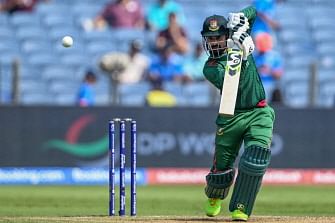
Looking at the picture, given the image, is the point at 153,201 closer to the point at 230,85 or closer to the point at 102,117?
the point at 102,117

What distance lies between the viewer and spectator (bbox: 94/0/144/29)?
21.4 metres

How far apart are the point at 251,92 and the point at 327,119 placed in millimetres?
9707

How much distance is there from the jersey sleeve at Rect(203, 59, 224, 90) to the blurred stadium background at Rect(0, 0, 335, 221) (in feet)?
28.1

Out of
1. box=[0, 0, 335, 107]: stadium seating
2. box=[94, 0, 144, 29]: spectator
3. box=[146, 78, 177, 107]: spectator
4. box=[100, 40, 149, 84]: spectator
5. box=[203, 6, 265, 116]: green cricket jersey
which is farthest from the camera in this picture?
box=[94, 0, 144, 29]: spectator

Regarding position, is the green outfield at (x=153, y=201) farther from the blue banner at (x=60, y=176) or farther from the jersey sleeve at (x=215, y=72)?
the jersey sleeve at (x=215, y=72)

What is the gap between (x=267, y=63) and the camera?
20781mm

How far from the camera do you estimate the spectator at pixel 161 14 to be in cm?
2128

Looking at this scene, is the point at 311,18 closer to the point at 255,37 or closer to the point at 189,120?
the point at 255,37

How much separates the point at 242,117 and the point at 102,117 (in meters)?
9.15

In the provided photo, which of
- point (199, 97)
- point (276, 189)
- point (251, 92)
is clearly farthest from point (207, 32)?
point (199, 97)

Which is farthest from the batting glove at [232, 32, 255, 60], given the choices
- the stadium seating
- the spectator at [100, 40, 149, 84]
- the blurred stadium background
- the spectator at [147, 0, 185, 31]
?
the spectator at [147, 0, 185, 31]

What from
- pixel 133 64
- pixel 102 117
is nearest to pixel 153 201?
pixel 102 117

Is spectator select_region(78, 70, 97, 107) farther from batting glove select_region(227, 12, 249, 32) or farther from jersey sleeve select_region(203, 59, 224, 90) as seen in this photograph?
batting glove select_region(227, 12, 249, 32)

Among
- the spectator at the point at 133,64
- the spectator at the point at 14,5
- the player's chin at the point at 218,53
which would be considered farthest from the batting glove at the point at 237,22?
the spectator at the point at 14,5
